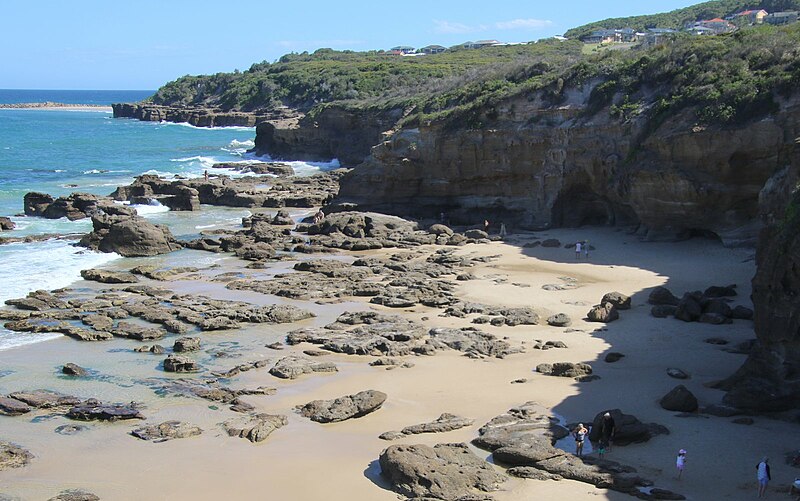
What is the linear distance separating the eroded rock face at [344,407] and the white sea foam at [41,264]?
10.4 m

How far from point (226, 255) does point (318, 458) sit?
1991cm

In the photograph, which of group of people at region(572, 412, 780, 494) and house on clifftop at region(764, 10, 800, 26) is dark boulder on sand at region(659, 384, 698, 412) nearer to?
group of people at region(572, 412, 780, 494)

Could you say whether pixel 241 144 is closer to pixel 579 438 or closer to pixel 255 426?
pixel 255 426

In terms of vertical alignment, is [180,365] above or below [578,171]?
below

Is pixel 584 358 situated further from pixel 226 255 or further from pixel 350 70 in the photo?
pixel 350 70

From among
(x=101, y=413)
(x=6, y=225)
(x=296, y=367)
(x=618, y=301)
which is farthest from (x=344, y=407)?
(x=6, y=225)

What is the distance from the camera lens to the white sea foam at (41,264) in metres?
28.2

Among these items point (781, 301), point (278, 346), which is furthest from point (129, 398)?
point (781, 301)

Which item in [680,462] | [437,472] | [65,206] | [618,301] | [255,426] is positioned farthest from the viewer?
[65,206]

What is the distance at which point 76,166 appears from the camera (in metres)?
68.6

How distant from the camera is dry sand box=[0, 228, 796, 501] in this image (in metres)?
14.0

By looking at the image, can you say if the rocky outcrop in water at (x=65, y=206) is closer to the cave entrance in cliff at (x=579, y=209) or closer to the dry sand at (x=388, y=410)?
the dry sand at (x=388, y=410)

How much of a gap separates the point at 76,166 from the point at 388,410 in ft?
189

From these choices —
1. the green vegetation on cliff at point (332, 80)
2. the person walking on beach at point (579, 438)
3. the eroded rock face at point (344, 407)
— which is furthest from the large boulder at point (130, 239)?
the green vegetation on cliff at point (332, 80)
